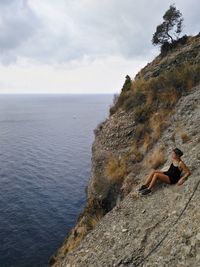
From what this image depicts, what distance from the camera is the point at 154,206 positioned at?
14.7 meters

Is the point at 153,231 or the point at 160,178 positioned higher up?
the point at 160,178

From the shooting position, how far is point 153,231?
1335 cm

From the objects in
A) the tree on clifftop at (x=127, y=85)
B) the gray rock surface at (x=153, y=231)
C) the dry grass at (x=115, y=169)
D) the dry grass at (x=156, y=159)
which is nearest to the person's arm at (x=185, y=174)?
the gray rock surface at (x=153, y=231)

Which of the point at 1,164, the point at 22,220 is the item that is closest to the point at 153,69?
the point at 22,220

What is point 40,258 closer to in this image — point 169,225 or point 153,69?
point 153,69

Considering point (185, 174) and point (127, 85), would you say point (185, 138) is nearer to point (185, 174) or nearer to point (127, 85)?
point (185, 174)

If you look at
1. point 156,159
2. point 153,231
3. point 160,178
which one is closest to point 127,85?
point 156,159

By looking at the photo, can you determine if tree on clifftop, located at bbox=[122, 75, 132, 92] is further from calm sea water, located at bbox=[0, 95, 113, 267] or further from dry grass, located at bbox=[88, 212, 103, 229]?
calm sea water, located at bbox=[0, 95, 113, 267]

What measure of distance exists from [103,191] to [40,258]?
56.6 ft

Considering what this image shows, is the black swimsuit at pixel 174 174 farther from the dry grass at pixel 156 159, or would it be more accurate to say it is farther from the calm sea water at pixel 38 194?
the calm sea water at pixel 38 194

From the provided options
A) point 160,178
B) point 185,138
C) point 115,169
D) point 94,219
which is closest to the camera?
point 160,178

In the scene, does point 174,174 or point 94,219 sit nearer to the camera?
point 174,174

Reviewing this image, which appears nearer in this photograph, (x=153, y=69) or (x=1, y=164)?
(x=153, y=69)

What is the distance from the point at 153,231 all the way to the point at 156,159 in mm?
6158
